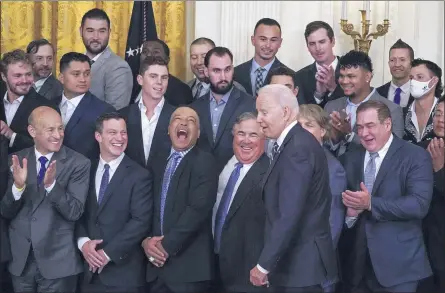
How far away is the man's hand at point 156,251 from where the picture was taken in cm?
590

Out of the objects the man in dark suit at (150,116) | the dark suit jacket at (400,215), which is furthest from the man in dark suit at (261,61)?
the dark suit jacket at (400,215)

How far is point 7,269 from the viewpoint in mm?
6199

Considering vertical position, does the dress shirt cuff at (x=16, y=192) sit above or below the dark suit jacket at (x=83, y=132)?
below

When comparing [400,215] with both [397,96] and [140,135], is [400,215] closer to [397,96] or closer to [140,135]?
[397,96]

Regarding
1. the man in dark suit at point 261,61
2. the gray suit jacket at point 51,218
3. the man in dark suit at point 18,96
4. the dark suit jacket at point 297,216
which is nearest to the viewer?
the dark suit jacket at point 297,216

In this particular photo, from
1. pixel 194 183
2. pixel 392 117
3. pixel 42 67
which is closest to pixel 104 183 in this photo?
pixel 194 183

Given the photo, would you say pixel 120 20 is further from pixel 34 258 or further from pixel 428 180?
pixel 428 180

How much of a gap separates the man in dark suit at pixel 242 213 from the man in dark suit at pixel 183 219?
0.11 metres

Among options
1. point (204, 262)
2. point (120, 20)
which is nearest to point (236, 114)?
point (204, 262)

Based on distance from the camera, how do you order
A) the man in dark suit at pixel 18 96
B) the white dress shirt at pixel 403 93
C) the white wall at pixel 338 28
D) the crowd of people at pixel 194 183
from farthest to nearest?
the white wall at pixel 338 28
the white dress shirt at pixel 403 93
the man in dark suit at pixel 18 96
the crowd of people at pixel 194 183

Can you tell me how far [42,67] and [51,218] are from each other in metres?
1.51

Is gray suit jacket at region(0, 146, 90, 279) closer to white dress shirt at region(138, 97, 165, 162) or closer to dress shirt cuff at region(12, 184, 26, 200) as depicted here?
dress shirt cuff at region(12, 184, 26, 200)

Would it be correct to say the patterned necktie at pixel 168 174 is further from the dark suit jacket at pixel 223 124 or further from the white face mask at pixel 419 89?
the white face mask at pixel 419 89

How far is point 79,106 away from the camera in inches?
254
